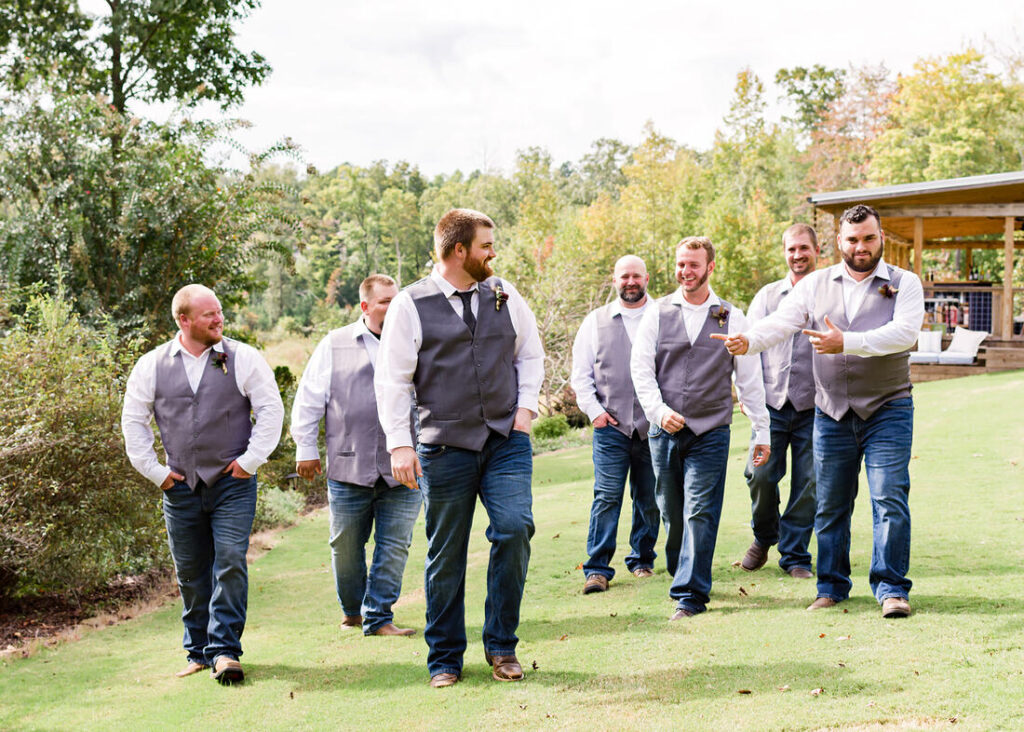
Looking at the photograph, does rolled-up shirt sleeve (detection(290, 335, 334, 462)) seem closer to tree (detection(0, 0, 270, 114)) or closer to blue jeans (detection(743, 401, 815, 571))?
blue jeans (detection(743, 401, 815, 571))

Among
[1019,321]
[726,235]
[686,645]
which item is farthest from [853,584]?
[726,235]

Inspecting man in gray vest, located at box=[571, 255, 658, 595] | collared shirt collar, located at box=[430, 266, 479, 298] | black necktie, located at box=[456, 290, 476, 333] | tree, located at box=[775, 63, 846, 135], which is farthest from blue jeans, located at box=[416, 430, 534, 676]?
tree, located at box=[775, 63, 846, 135]

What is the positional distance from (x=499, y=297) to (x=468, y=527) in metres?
1.14

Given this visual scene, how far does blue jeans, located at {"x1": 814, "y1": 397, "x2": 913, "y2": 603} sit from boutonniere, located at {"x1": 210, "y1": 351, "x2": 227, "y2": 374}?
134 inches

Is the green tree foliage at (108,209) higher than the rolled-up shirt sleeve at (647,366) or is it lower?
higher

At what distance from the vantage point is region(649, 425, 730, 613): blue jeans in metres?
5.67

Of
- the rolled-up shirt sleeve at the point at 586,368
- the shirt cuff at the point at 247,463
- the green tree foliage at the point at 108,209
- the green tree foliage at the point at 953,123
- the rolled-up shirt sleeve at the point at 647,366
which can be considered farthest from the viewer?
the green tree foliage at the point at 953,123

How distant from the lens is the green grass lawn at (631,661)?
4.07m

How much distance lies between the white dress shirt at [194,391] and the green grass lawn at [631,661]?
123 cm

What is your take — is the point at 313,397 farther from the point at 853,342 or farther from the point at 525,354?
the point at 853,342

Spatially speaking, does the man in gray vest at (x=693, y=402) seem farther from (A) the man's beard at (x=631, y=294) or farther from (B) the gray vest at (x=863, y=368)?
(A) the man's beard at (x=631, y=294)

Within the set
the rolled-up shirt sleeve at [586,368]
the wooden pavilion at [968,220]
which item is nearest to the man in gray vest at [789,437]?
the rolled-up shirt sleeve at [586,368]

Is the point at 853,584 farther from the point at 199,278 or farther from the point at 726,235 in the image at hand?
the point at 726,235

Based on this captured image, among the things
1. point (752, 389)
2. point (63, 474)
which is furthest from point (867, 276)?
point (63, 474)
